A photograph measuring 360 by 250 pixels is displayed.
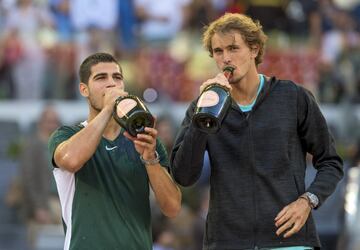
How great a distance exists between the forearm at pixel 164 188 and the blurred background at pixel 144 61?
7031mm

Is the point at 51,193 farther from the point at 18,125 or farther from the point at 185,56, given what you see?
the point at 185,56

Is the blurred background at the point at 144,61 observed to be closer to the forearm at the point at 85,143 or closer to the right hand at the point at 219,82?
the forearm at the point at 85,143

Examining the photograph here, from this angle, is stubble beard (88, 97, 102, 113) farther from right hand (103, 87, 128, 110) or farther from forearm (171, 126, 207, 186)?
forearm (171, 126, 207, 186)

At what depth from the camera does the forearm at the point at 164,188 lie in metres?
6.74

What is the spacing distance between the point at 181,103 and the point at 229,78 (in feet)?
34.5

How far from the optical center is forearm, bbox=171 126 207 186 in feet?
21.5

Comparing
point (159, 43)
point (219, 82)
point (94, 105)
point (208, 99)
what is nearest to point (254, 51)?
point (219, 82)

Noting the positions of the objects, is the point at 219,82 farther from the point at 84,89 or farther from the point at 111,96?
the point at 84,89

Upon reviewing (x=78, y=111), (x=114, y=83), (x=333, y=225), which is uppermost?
(x=114, y=83)

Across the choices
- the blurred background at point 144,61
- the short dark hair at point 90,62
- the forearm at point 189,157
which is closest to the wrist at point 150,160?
the forearm at point 189,157

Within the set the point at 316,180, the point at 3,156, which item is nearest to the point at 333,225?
the point at 3,156

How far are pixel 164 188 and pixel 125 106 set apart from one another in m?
0.62

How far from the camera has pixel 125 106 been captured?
6.45 metres

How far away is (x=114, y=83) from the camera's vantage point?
271 inches
